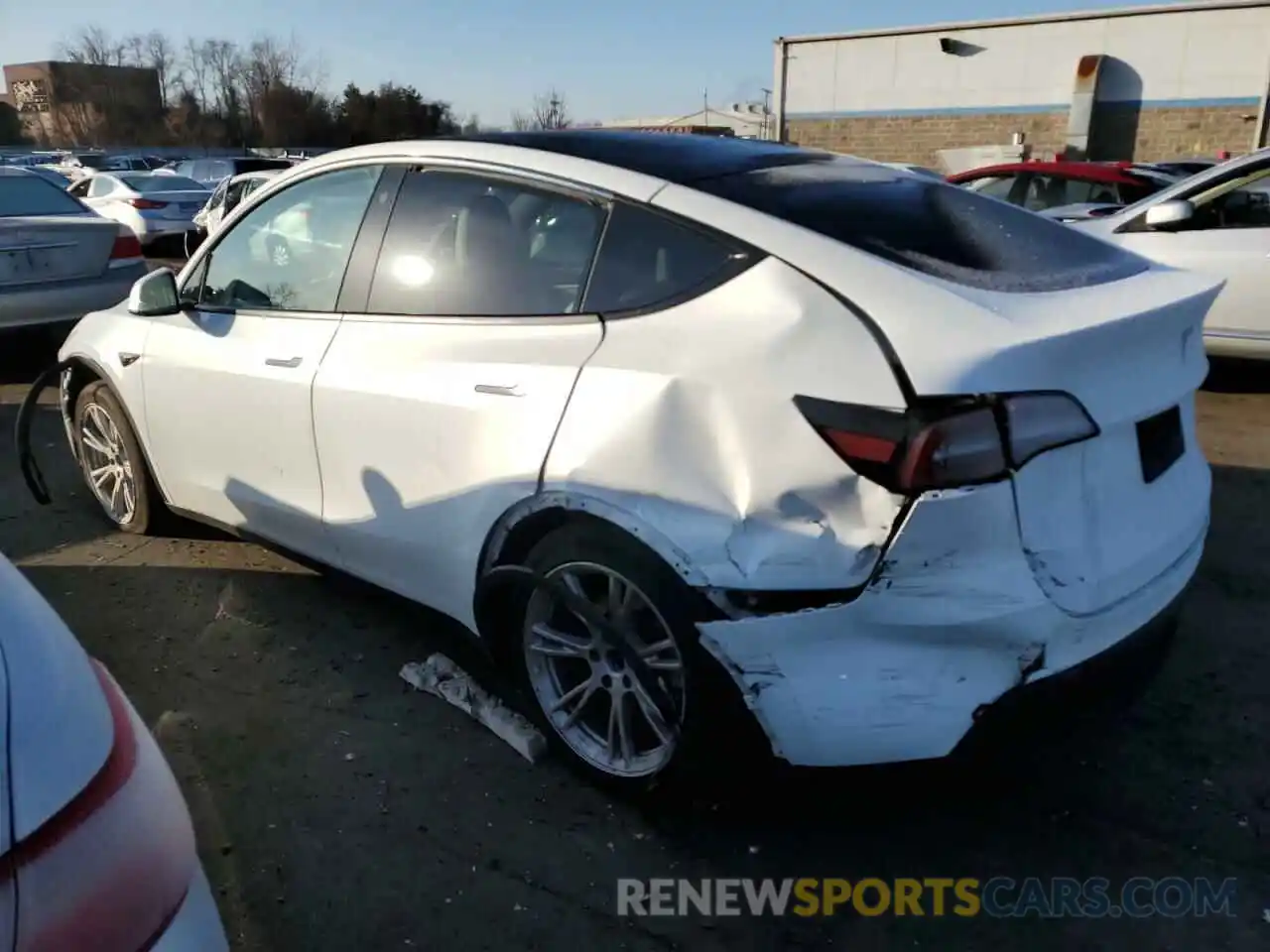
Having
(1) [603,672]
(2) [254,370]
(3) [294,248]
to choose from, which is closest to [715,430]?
(1) [603,672]

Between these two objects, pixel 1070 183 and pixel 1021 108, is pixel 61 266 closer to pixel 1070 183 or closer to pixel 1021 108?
pixel 1070 183

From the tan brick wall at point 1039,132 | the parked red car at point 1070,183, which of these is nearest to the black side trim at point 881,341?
the parked red car at point 1070,183

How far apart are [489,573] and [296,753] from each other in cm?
82

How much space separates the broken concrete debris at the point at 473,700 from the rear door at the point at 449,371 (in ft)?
1.07

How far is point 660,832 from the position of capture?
8.47ft

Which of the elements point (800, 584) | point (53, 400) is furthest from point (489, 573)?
point (53, 400)

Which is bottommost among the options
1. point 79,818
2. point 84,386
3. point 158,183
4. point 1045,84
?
point 84,386

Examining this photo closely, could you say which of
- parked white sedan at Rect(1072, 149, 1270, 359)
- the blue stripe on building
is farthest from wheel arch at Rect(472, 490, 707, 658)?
the blue stripe on building

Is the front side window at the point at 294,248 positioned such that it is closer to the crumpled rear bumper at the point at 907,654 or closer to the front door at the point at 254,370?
the front door at the point at 254,370

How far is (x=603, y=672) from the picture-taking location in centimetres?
261

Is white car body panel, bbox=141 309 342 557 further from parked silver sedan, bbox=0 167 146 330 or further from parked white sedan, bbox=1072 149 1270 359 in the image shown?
parked white sedan, bbox=1072 149 1270 359

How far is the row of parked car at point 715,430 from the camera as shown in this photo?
2.04 metres

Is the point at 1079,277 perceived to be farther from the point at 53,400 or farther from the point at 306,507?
the point at 53,400

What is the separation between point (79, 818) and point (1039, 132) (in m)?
29.8
